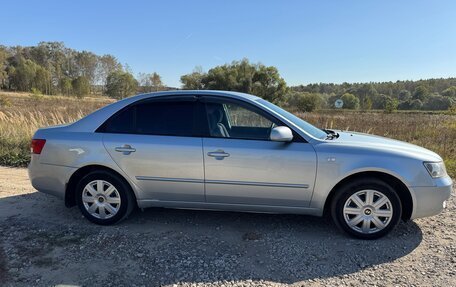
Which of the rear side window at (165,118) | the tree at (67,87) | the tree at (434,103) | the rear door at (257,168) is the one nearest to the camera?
the rear door at (257,168)

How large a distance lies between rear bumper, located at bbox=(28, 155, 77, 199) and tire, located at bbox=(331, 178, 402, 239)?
128 inches

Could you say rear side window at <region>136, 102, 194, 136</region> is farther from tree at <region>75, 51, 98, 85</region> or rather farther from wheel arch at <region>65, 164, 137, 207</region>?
tree at <region>75, 51, 98, 85</region>

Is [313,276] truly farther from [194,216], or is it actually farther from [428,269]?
[194,216]

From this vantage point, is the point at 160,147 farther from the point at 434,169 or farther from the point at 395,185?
the point at 434,169

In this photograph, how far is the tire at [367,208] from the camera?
3.73 meters

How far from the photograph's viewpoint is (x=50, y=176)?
4.33 meters

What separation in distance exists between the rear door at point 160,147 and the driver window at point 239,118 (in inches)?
9.1

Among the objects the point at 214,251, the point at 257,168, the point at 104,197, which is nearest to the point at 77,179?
the point at 104,197

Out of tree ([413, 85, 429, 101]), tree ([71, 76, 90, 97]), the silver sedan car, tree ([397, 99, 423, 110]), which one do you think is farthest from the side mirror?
tree ([413, 85, 429, 101])

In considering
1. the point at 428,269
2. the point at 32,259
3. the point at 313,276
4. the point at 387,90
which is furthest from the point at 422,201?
the point at 387,90

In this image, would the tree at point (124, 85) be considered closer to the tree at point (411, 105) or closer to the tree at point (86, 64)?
the tree at point (86, 64)

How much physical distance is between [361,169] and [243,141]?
132cm

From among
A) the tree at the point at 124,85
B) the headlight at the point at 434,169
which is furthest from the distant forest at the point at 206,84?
the headlight at the point at 434,169

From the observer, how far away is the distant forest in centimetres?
4194
